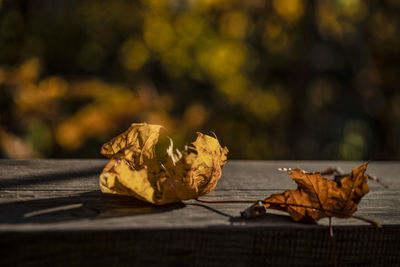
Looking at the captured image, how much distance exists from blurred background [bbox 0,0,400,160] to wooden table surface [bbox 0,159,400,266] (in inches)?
120

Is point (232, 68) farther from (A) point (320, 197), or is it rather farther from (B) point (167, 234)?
(B) point (167, 234)

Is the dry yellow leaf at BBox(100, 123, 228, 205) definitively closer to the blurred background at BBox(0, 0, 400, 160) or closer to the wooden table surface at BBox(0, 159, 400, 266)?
the wooden table surface at BBox(0, 159, 400, 266)

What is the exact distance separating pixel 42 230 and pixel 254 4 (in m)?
4.43

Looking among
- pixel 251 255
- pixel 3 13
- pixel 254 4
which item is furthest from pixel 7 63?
pixel 254 4

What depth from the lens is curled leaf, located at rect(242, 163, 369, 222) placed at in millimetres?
612

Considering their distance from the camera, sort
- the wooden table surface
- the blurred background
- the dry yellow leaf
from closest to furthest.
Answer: the wooden table surface
the dry yellow leaf
the blurred background

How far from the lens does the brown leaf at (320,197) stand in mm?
612

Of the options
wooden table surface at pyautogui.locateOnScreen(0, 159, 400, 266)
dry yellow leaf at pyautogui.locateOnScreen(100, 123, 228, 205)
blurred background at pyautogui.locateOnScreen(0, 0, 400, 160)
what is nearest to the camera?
wooden table surface at pyautogui.locateOnScreen(0, 159, 400, 266)

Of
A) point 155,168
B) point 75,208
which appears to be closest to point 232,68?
point 155,168

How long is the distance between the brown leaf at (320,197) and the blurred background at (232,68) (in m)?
3.08

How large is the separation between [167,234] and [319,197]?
0.26m

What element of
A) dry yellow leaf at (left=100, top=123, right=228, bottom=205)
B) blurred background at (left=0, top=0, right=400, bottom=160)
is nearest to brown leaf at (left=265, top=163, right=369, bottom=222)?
dry yellow leaf at (left=100, top=123, right=228, bottom=205)

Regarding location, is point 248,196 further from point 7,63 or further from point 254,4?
point 254,4

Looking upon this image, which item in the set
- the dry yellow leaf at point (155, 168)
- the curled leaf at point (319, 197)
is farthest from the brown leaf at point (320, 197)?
the dry yellow leaf at point (155, 168)
